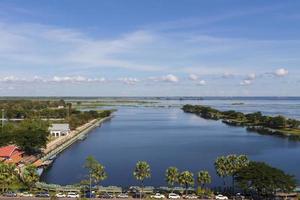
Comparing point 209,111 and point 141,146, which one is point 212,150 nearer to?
point 141,146

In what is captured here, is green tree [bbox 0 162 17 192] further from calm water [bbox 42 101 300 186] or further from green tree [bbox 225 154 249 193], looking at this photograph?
green tree [bbox 225 154 249 193]

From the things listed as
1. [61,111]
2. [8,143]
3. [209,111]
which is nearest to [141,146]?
[8,143]

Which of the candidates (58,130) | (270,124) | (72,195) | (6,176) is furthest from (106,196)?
(270,124)

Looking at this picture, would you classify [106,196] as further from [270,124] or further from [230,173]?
[270,124]

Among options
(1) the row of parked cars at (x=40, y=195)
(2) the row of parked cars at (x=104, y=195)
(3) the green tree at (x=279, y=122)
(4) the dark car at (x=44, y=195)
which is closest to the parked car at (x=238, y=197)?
(2) the row of parked cars at (x=104, y=195)

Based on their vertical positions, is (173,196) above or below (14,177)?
below

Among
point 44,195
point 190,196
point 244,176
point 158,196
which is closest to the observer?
point 44,195

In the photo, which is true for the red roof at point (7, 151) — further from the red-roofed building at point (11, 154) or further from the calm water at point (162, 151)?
the calm water at point (162, 151)
